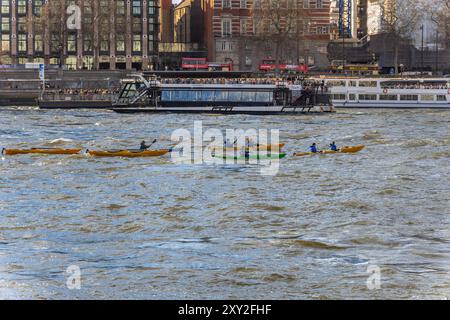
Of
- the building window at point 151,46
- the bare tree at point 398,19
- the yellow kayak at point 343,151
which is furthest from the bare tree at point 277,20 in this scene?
the yellow kayak at point 343,151

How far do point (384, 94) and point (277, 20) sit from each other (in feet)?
106

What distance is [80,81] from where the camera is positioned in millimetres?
118062

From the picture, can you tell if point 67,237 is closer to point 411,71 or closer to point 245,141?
point 245,141

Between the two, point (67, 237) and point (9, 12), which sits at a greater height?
point (9, 12)

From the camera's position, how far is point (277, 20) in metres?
129

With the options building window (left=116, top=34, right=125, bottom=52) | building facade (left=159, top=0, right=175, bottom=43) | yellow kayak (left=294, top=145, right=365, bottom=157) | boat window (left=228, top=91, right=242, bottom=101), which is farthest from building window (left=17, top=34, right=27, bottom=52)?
yellow kayak (left=294, top=145, right=365, bottom=157)

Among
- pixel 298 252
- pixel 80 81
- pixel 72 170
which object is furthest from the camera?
pixel 80 81

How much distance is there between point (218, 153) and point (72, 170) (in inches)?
360

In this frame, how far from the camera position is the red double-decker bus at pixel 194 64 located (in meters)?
125

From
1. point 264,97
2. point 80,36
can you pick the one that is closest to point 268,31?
point 80,36

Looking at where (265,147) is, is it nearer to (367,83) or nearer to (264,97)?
(264,97)

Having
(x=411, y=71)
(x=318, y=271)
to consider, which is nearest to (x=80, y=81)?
(x=411, y=71)

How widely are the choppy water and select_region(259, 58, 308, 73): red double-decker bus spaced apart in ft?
228
